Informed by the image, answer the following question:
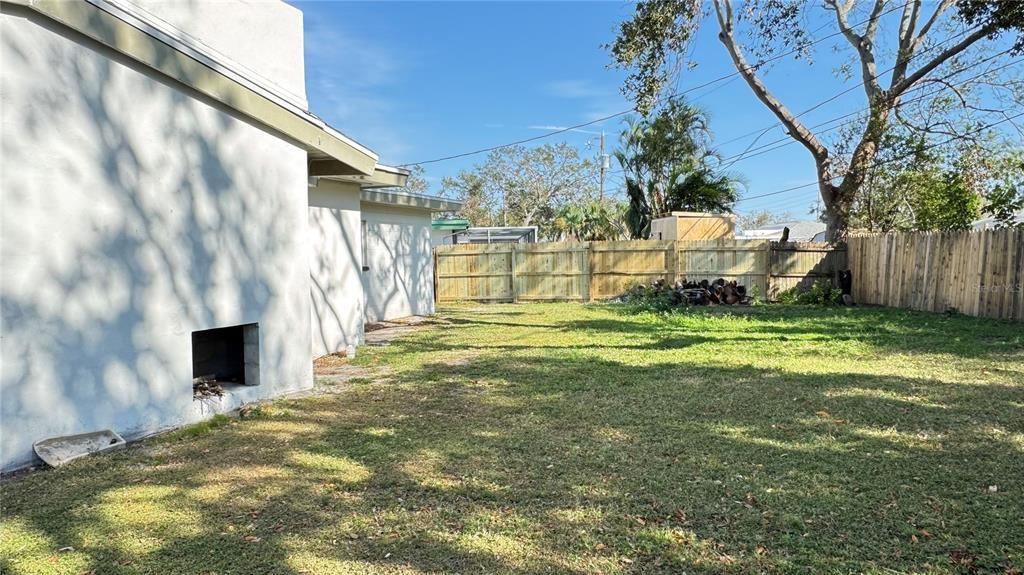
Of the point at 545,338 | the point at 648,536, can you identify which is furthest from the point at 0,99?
the point at 545,338

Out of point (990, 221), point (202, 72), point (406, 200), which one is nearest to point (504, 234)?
point (406, 200)

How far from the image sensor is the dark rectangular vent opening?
517 centimetres

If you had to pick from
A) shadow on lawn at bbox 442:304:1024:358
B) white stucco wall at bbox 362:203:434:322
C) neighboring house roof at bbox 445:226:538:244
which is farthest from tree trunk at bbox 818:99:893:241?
neighboring house roof at bbox 445:226:538:244

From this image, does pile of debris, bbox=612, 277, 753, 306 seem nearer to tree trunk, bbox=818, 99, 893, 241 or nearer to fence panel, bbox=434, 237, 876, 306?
fence panel, bbox=434, 237, 876, 306

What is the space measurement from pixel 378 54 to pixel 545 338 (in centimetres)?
941

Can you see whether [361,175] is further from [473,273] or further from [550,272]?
[550,272]

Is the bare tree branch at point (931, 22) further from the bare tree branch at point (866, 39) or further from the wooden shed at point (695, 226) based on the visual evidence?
the wooden shed at point (695, 226)

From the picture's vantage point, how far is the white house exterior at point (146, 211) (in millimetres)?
3445

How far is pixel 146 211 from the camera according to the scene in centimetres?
413

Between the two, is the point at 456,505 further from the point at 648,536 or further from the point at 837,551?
the point at 837,551

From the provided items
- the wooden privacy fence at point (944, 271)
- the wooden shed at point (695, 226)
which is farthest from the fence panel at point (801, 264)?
the wooden shed at point (695, 226)

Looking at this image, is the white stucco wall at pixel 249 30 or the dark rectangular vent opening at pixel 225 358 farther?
the dark rectangular vent opening at pixel 225 358

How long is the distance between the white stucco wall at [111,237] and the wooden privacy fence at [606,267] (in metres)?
10.7

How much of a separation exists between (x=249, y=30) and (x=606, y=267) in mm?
11313
